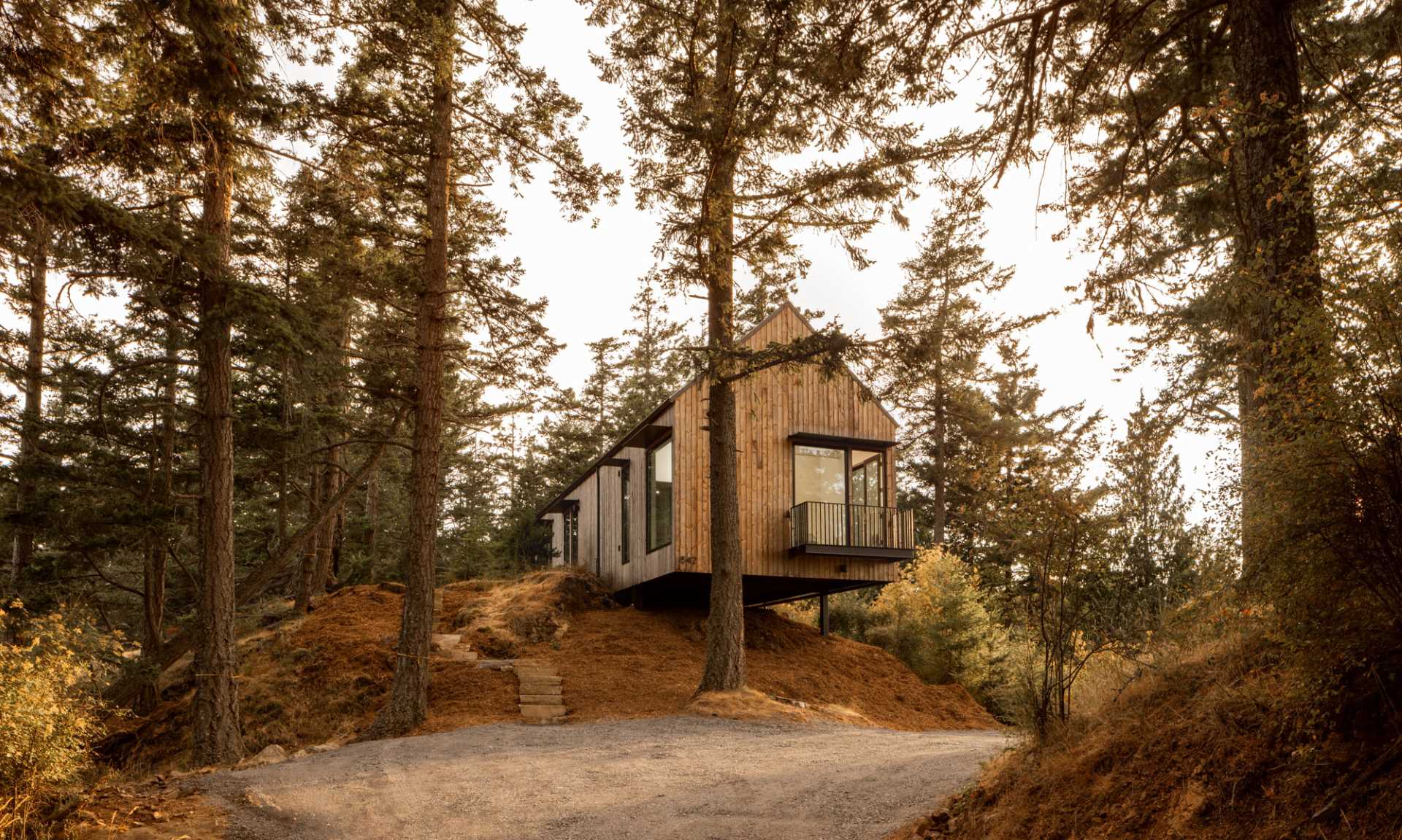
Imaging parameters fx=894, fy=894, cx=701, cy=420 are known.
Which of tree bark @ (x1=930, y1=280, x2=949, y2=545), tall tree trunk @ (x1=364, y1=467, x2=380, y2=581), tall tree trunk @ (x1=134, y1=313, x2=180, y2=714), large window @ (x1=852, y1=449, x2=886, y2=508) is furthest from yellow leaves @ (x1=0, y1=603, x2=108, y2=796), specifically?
tree bark @ (x1=930, y1=280, x2=949, y2=545)

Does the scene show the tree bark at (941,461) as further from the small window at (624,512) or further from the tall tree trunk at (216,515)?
the tall tree trunk at (216,515)

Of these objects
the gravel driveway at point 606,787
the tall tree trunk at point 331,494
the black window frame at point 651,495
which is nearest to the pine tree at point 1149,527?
the gravel driveway at point 606,787

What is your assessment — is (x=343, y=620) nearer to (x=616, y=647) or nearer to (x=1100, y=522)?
(x=616, y=647)

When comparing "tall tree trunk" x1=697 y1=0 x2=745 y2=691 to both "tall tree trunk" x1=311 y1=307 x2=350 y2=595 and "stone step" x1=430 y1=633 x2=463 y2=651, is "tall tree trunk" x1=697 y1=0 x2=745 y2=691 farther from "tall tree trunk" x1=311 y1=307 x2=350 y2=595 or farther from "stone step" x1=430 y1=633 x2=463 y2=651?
"tall tree trunk" x1=311 y1=307 x2=350 y2=595

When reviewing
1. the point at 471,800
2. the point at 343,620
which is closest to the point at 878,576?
the point at 343,620

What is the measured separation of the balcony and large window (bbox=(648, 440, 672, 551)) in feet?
7.94

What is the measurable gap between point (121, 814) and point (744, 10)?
21.2 ft

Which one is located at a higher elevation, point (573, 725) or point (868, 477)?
point (868, 477)

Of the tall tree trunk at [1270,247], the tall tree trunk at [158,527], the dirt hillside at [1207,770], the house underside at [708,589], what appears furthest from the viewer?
the house underside at [708,589]

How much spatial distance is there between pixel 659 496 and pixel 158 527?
28.4 ft

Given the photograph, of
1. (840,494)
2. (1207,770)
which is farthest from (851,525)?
(1207,770)

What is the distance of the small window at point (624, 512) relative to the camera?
19625mm

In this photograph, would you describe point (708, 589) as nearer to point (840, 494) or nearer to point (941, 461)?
point (840, 494)

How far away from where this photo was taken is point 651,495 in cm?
1842
